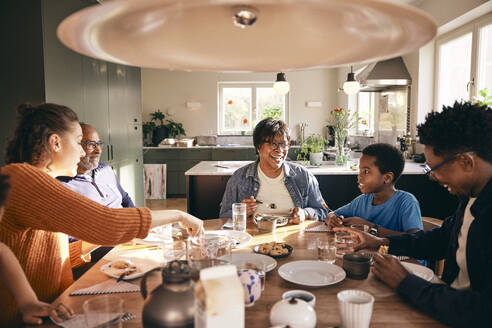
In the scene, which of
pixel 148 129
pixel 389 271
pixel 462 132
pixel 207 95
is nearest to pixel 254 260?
pixel 389 271

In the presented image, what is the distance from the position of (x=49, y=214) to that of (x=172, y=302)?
0.60 metres

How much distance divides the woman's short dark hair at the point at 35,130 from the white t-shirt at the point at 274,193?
130 cm

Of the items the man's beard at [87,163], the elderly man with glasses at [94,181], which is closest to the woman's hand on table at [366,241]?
the elderly man with glasses at [94,181]

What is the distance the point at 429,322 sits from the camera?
94cm

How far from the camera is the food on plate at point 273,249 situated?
1.38 m

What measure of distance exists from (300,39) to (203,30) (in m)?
0.19

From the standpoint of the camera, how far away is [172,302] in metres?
0.69

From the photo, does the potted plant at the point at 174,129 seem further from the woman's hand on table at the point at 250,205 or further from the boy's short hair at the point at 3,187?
the boy's short hair at the point at 3,187

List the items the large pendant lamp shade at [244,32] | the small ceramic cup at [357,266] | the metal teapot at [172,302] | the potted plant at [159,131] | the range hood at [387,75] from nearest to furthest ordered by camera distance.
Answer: the large pendant lamp shade at [244,32] → the metal teapot at [172,302] → the small ceramic cup at [357,266] → the range hood at [387,75] → the potted plant at [159,131]

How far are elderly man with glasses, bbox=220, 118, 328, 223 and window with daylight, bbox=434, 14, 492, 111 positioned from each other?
1.70 m

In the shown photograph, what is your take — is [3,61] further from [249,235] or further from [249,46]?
[249,46]

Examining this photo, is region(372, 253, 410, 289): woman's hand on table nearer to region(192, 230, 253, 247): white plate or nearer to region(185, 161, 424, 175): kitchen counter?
region(192, 230, 253, 247): white plate

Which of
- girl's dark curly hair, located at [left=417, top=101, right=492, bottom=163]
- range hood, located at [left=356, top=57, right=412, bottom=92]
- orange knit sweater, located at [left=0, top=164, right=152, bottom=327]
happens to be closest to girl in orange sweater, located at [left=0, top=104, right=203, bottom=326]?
orange knit sweater, located at [left=0, top=164, right=152, bottom=327]

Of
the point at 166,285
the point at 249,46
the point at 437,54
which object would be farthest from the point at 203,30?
the point at 437,54
